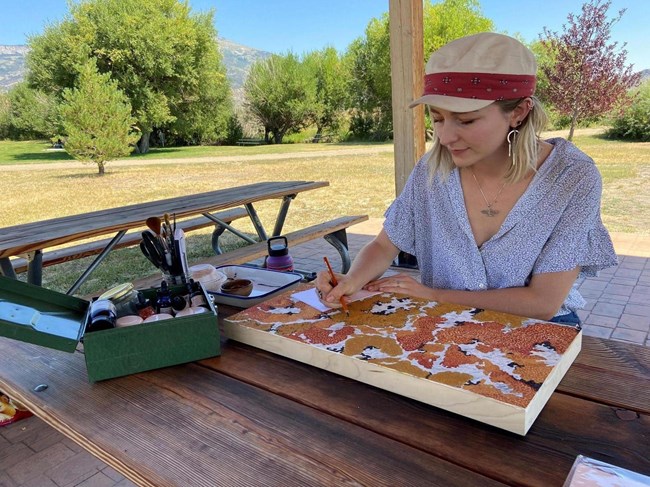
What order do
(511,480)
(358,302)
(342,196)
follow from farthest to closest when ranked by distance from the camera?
(342,196) → (358,302) → (511,480)

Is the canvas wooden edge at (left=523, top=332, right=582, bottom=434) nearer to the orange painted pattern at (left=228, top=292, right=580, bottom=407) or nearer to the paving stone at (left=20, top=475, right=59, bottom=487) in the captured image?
the orange painted pattern at (left=228, top=292, right=580, bottom=407)

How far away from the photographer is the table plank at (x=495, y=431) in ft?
1.94

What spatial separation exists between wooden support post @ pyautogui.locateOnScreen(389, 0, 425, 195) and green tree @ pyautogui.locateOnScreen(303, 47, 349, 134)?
868 inches

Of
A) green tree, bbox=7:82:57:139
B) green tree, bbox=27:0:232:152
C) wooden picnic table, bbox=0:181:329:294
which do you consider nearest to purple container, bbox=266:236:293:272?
wooden picnic table, bbox=0:181:329:294

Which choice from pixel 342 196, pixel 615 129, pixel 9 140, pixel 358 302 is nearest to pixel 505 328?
pixel 358 302

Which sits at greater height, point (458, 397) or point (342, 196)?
point (458, 397)

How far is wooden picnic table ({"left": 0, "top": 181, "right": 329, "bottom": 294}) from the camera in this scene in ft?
7.96

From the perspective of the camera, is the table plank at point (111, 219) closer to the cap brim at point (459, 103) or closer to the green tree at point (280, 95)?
the cap brim at point (459, 103)

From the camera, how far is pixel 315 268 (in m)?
4.06

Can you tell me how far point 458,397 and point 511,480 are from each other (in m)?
0.13

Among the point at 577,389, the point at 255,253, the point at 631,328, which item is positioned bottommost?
the point at 631,328

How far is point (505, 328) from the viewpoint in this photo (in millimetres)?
862

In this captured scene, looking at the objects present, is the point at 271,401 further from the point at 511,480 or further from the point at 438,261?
the point at 438,261

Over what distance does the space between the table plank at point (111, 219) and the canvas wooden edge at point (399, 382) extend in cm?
186
